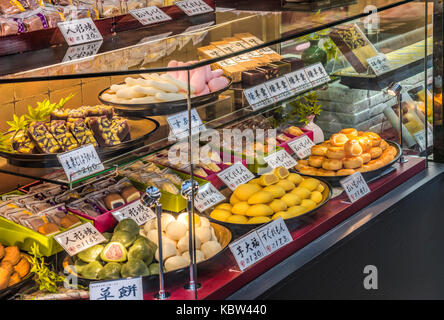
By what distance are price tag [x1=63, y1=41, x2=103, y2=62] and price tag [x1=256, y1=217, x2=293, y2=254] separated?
2.74 feet

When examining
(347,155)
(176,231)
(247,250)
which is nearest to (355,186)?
(347,155)

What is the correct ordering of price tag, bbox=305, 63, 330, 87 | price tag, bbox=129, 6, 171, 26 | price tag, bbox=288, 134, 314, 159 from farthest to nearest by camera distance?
price tag, bbox=288, 134, 314, 159, price tag, bbox=129, 6, 171, 26, price tag, bbox=305, 63, 330, 87

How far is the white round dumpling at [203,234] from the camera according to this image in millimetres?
2121

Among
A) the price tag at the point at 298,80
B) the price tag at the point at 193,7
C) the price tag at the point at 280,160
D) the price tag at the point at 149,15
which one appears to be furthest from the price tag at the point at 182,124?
the price tag at the point at 193,7

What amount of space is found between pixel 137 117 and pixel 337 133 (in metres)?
1.26

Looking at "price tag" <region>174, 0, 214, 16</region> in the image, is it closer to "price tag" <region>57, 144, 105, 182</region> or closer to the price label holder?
the price label holder

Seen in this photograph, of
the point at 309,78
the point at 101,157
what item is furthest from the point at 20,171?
the point at 309,78

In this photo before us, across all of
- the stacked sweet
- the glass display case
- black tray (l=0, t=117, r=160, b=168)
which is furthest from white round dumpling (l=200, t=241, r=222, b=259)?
the stacked sweet

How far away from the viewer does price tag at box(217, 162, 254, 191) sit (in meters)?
2.57

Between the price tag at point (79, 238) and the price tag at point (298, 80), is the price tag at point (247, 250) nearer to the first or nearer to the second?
the price tag at point (79, 238)

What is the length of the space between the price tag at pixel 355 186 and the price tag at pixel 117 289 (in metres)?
1.05

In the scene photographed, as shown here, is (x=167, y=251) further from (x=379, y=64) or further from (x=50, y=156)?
(x=379, y=64)

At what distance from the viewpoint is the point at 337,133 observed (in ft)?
10.2
